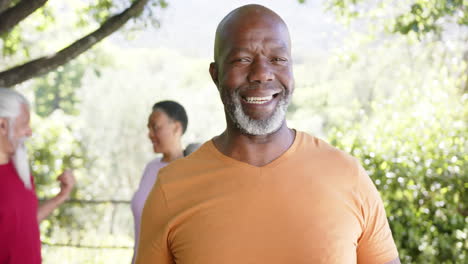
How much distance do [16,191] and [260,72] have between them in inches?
58.2

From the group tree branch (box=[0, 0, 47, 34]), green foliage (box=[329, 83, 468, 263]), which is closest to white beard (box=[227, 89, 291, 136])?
tree branch (box=[0, 0, 47, 34])

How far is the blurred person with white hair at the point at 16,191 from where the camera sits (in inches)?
100.0

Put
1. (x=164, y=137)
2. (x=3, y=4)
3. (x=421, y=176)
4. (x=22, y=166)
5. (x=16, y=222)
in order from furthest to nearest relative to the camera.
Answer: (x=421, y=176), (x=3, y=4), (x=164, y=137), (x=22, y=166), (x=16, y=222)

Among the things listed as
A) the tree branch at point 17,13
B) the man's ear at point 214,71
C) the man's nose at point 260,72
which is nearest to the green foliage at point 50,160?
the tree branch at point 17,13

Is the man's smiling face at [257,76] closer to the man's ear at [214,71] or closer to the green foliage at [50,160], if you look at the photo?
the man's ear at [214,71]

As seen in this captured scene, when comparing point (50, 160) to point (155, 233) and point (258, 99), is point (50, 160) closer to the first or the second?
point (155, 233)

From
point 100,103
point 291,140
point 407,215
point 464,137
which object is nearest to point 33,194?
point 291,140

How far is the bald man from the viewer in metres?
1.52

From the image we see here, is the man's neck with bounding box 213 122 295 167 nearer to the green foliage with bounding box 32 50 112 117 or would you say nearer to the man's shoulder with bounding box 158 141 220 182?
the man's shoulder with bounding box 158 141 220 182

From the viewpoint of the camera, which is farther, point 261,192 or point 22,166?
point 22,166

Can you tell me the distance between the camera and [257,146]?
163cm

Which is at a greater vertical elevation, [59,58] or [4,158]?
[59,58]

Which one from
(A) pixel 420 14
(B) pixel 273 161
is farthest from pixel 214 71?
(A) pixel 420 14

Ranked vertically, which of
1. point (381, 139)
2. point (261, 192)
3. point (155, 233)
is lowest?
point (381, 139)
